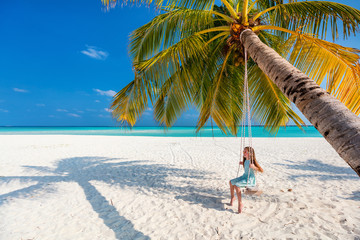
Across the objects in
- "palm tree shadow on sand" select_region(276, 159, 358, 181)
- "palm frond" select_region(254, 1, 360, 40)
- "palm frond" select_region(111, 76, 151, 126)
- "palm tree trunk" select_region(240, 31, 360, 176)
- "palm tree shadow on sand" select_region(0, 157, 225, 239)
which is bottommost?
"palm tree shadow on sand" select_region(276, 159, 358, 181)

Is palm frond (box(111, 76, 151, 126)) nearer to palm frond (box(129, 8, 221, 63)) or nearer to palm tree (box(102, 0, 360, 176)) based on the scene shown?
palm tree (box(102, 0, 360, 176))

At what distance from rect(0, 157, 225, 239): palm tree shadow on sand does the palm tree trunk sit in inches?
113

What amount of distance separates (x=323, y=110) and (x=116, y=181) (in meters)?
5.70

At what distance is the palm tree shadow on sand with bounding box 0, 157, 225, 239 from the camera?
11.8 feet

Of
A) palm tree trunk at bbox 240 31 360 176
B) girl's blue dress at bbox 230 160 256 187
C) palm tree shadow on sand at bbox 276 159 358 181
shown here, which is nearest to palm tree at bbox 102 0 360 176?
palm tree trunk at bbox 240 31 360 176

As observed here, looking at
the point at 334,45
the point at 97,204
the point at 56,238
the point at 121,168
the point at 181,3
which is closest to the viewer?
the point at 56,238

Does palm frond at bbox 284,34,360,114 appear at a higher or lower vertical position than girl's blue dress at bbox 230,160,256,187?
higher

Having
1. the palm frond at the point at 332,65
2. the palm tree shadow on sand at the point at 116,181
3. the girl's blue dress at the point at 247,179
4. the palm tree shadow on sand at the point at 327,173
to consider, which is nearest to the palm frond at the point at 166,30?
the palm frond at the point at 332,65

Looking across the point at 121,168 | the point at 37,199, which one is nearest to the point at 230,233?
the point at 37,199

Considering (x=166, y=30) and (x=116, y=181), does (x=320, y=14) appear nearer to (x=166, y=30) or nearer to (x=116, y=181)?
(x=166, y=30)

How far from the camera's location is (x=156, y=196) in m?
4.64

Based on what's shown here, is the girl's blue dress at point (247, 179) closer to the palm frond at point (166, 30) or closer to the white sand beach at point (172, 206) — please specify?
the white sand beach at point (172, 206)

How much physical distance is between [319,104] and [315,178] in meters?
5.70

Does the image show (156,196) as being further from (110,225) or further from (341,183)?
(341,183)
